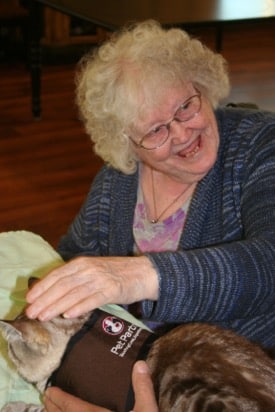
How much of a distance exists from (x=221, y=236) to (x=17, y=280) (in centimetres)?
51

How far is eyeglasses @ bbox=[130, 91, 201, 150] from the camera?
1319 millimetres

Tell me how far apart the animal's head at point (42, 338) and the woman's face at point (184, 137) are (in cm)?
47

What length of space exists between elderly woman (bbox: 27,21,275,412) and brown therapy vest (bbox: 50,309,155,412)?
6 centimetres

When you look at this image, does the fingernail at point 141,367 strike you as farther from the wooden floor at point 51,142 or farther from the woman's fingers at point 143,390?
the wooden floor at point 51,142

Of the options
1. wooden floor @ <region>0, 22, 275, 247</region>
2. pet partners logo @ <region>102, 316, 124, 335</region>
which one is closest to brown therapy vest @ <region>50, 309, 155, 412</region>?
pet partners logo @ <region>102, 316, 124, 335</region>

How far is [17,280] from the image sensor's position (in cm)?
149

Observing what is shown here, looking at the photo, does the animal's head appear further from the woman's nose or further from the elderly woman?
the woman's nose

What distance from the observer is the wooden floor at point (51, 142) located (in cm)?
290

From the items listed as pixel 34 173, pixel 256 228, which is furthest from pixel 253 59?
pixel 256 228

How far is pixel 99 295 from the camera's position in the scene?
36.5 inches

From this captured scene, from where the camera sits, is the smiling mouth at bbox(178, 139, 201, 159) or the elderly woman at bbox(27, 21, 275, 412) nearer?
the elderly woman at bbox(27, 21, 275, 412)

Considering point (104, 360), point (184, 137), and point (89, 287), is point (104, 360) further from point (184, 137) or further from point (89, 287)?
point (184, 137)

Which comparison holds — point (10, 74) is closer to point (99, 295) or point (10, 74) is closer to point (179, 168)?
point (179, 168)

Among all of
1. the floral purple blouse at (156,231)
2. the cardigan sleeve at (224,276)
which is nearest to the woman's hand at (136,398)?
the cardigan sleeve at (224,276)
